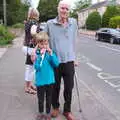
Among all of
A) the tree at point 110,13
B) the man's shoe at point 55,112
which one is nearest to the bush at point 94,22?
the tree at point 110,13

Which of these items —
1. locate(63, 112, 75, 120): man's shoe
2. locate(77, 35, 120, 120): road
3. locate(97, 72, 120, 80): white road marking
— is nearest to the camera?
locate(63, 112, 75, 120): man's shoe

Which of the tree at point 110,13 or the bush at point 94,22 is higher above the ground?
the tree at point 110,13

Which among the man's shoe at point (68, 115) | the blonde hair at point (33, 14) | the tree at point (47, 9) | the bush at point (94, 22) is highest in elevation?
the tree at point (47, 9)

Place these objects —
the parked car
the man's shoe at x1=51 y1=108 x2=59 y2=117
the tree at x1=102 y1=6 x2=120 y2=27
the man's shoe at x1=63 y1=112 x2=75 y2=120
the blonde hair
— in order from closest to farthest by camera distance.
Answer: the man's shoe at x1=63 y1=112 x2=75 y2=120, the man's shoe at x1=51 y1=108 x2=59 y2=117, the blonde hair, the parked car, the tree at x1=102 y1=6 x2=120 y2=27

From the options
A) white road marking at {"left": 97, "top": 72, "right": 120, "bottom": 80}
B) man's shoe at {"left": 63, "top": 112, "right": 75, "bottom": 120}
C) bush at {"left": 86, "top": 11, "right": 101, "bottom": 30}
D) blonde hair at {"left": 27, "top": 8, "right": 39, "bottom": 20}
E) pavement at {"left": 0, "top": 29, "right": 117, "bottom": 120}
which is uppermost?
blonde hair at {"left": 27, "top": 8, "right": 39, "bottom": 20}

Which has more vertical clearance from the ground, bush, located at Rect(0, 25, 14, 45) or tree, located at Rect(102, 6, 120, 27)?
tree, located at Rect(102, 6, 120, 27)

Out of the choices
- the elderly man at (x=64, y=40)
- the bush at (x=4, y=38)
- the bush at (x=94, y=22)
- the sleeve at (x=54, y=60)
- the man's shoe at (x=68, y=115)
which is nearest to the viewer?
the sleeve at (x=54, y=60)

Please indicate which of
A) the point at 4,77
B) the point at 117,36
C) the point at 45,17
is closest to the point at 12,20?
the point at 117,36

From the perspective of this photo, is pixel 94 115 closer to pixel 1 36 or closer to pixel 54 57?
pixel 54 57

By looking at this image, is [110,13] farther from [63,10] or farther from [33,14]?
[63,10]

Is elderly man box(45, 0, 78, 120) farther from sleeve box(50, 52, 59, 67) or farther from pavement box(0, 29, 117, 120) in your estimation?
pavement box(0, 29, 117, 120)

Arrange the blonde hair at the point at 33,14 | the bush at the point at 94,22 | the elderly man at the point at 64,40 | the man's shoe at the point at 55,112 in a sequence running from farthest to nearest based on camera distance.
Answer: the bush at the point at 94,22
the blonde hair at the point at 33,14
the man's shoe at the point at 55,112
the elderly man at the point at 64,40

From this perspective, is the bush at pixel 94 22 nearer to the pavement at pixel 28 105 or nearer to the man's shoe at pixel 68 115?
the pavement at pixel 28 105

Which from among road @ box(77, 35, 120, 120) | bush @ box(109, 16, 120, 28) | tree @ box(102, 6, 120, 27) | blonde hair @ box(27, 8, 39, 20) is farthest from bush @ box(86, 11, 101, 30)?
blonde hair @ box(27, 8, 39, 20)
